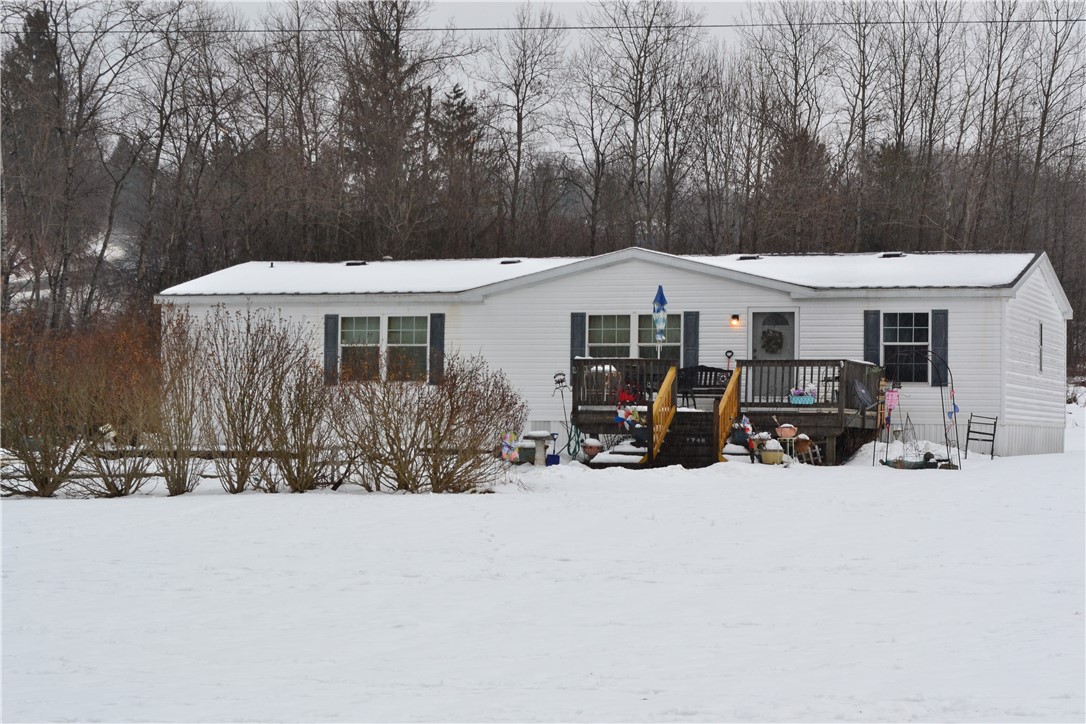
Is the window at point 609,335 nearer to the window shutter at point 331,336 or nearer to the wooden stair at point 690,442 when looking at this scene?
the wooden stair at point 690,442

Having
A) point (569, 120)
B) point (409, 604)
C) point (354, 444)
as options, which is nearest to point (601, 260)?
point (354, 444)

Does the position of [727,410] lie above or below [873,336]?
below

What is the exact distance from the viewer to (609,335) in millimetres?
21016

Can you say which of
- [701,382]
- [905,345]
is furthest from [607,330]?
[905,345]

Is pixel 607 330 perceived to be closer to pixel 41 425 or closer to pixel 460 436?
pixel 460 436

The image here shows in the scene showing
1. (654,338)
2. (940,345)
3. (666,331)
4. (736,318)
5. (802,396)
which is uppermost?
(736,318)

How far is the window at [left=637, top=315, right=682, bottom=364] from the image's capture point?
2066cm

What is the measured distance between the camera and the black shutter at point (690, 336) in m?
20.5

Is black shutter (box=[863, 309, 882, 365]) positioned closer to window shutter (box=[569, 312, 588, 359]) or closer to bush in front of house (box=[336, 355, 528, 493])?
window shutter (box=[569, 312, 588, 359])

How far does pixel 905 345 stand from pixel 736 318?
2886 millimetres

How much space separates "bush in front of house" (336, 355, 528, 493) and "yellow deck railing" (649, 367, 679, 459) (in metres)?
3.57

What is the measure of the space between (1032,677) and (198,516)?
8.49 metres

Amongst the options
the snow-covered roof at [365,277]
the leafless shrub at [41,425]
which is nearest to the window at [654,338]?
the snow-covered roof at [365,277]

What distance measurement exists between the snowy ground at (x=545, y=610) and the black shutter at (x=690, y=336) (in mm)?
7547
